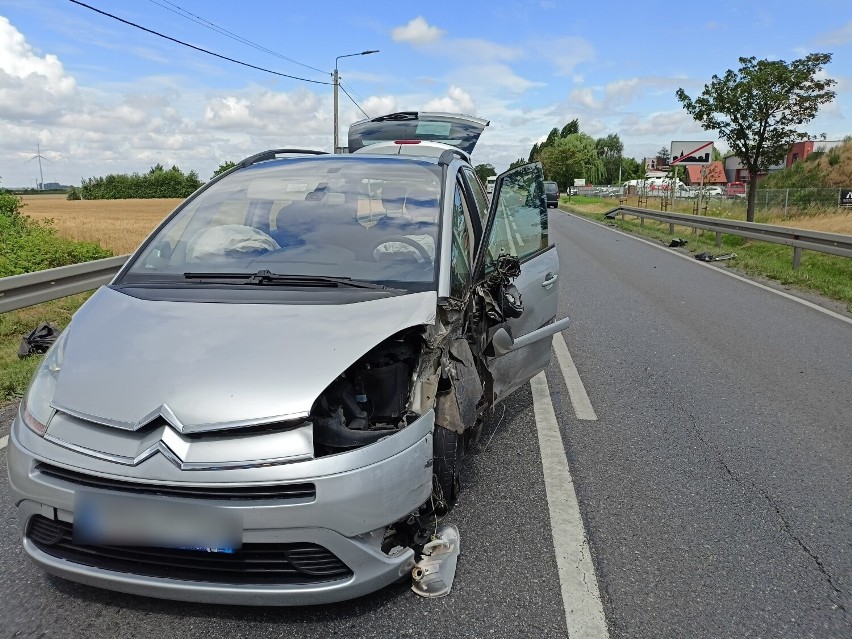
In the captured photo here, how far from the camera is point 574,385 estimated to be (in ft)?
18.3

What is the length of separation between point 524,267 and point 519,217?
0.43 meters

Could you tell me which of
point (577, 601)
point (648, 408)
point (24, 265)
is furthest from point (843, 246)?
point (24, 265)

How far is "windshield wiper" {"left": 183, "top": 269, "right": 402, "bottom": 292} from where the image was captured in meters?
3.28

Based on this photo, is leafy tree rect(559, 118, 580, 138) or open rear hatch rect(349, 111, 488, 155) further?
leafy tree rect(559, 118, 580, 138)

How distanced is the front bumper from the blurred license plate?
3cm

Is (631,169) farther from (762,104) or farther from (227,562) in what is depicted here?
(227,562)

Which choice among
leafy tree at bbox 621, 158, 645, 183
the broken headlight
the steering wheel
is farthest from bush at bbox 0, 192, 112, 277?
leafy tree at bbox 621, 158, 645, 183

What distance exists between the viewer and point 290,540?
7.48 feet

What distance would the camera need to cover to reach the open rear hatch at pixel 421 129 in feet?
29.8

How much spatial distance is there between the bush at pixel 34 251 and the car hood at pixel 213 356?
8045 mm

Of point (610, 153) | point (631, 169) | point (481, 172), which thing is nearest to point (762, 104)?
point (481, 172)

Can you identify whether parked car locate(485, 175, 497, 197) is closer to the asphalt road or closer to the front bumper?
the asphalt road

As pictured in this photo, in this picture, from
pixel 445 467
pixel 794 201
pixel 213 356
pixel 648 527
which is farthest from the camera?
pixel 794 201

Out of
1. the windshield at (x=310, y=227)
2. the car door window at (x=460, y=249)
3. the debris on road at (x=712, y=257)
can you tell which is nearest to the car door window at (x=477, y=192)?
the car door window at (x=460, y=249)
